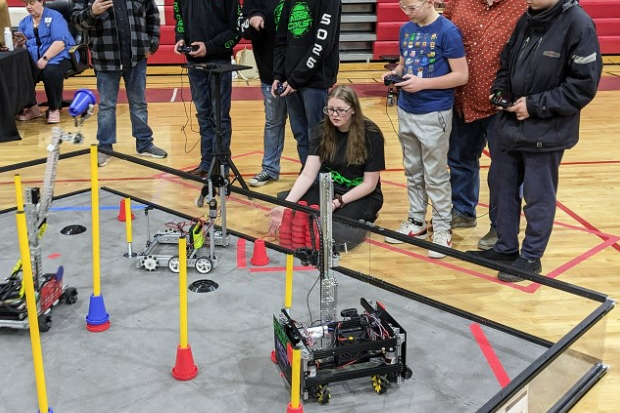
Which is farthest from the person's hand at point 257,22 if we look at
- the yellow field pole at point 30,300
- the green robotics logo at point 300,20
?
the yellow field pole at point 30,300

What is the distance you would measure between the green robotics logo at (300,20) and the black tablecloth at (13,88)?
9.87 ft

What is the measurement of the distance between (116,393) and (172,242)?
4.47 feet

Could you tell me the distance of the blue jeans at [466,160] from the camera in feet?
13.6

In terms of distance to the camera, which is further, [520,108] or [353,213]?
[353,213]

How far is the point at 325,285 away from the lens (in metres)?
2.83

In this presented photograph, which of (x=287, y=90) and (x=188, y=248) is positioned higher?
(x=287, y=90)

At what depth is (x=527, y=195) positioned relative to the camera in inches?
139

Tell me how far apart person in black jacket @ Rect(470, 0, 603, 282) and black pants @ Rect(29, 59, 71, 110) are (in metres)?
4.69

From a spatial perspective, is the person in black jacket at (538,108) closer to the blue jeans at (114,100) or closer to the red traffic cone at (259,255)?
the red traffic cone at (259,255)

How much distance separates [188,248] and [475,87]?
1.68 metres

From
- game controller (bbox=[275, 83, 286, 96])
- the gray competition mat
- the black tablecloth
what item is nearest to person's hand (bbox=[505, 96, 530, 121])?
the gray competition mat

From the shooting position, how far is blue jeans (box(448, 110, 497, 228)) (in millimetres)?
4145

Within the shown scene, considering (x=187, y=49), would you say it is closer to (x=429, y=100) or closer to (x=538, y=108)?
(x=429, y=100)

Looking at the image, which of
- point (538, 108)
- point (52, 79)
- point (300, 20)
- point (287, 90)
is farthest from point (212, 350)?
point (52, 79)
